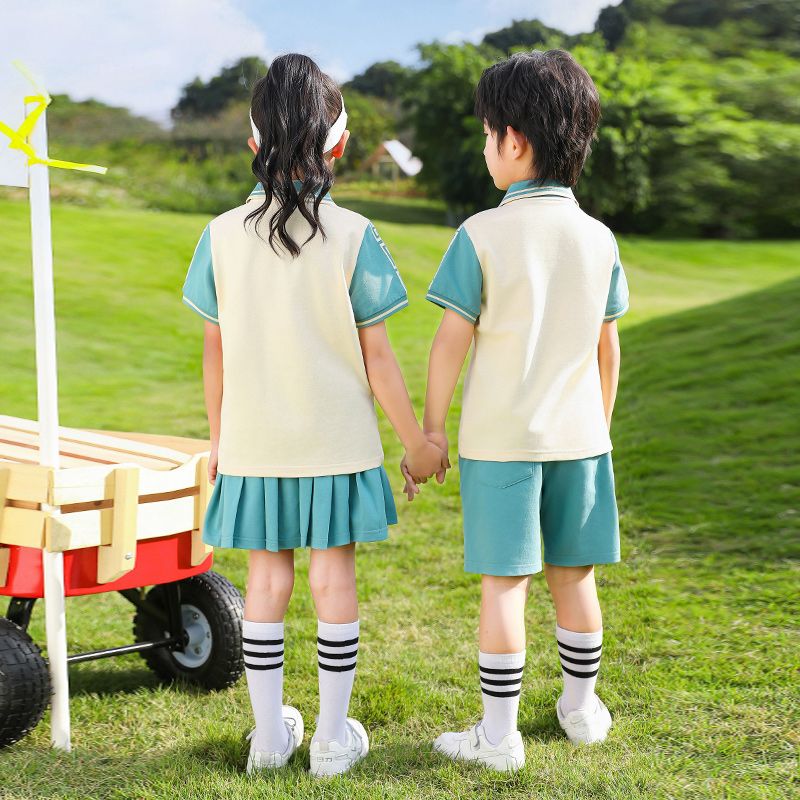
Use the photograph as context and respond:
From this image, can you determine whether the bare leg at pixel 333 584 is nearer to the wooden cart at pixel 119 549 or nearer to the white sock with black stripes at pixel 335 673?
the white sock with black stripes at pixel 335 673

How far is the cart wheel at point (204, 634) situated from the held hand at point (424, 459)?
0.85 metres

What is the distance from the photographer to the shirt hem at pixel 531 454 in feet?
7.24

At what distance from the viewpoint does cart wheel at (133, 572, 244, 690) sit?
284 centimetres

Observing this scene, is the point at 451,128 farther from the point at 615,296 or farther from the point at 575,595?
the point at 575,595

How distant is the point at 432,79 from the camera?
28.6 metres

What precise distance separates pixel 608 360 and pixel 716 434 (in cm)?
404

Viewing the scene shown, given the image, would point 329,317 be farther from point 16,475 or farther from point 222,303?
point 16,475

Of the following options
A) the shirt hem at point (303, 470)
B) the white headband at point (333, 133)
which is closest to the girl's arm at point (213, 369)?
the shirt hem at point (303, 470)

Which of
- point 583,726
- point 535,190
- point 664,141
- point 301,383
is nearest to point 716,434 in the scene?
point 583,726

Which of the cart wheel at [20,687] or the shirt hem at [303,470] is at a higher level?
the shirt hem at [303,470]

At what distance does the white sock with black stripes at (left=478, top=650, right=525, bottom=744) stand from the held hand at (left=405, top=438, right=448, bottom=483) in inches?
16.2

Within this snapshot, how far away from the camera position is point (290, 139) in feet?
6.97

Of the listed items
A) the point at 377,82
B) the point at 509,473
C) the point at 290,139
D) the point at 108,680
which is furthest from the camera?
the point at 377,82

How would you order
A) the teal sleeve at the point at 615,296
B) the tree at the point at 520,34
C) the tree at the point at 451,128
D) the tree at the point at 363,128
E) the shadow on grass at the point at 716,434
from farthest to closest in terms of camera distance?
the tree at the point at 520,34 < the tree at the point at 363,128 < the tree at the point at 451,128 < the shadow on grass at the point at 716,434 < the teal sleeve at the point at 615,296
